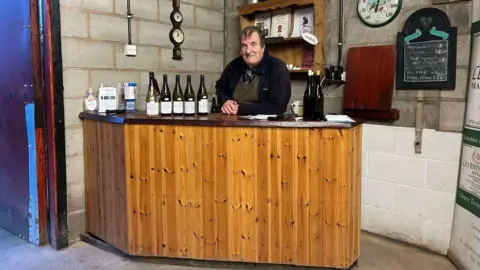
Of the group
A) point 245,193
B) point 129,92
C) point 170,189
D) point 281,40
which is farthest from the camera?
point 281,40

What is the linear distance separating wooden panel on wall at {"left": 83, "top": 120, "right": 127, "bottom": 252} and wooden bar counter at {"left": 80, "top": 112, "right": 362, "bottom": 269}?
14 mm

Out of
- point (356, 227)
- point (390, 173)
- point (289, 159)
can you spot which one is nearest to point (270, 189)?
point (289, 159)

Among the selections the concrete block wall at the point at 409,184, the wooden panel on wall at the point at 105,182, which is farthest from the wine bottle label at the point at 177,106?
the concrete block wall at the point at 409,184

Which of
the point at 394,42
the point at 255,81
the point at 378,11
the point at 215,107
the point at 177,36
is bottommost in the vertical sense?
the point at 215,107

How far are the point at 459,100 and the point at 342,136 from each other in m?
0.99

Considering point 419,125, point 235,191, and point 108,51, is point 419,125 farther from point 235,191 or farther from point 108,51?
point 108,51

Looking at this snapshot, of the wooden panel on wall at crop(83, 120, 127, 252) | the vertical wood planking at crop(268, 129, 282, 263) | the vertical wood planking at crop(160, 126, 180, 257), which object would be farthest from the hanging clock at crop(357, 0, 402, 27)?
the wooden panel on wall at crop(83, 120, 127, 252)

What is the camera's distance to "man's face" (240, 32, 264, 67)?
10.5 ft

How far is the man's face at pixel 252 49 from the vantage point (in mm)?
3189

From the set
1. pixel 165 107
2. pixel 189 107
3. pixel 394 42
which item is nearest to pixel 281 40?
pixel 394 42

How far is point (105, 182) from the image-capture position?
3.04 metres

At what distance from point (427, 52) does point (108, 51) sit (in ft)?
7.69

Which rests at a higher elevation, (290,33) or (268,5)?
(268,5)

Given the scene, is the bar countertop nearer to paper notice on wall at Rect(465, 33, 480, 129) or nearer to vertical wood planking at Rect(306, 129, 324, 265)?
vertical wood planking at Rect(306, 129, 324, 265)
